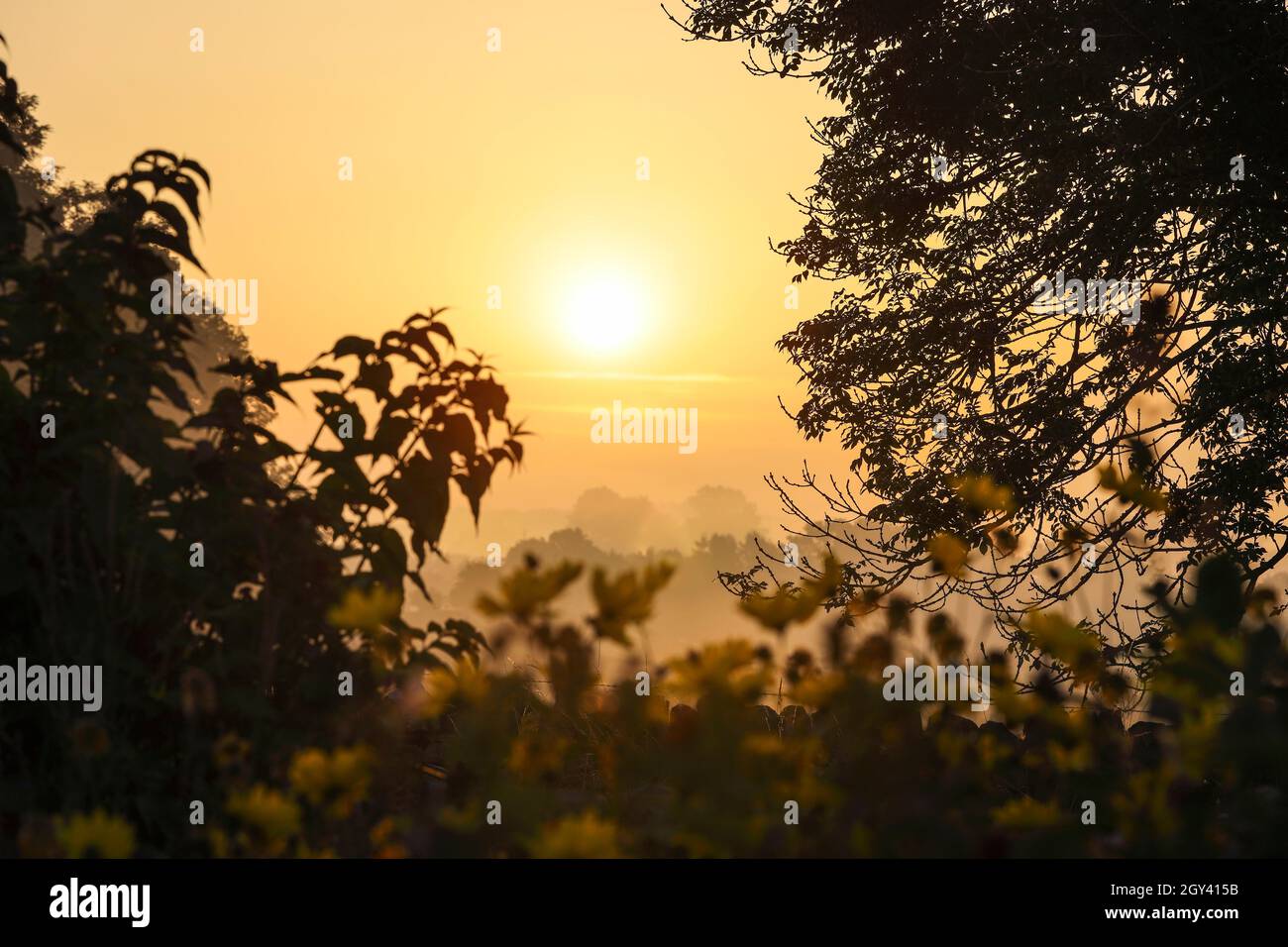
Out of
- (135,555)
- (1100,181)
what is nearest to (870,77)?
(1100,181)

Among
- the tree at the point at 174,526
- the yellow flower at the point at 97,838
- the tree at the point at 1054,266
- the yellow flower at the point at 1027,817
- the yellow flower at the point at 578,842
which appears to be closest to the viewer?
the yellow flower at the point at 578,842

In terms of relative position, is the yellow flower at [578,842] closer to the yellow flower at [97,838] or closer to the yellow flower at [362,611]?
the yellow flower at [362,611]

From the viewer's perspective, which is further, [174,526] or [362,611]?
[174,526]

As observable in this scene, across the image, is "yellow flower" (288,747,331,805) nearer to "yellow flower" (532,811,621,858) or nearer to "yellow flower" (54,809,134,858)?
"yellow flower" (54,809,134,858)

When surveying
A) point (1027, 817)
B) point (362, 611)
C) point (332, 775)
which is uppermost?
point (362, 611)

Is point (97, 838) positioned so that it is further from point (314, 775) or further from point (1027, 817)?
point (1027, 817)

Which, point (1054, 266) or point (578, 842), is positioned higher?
point (1054, 266)

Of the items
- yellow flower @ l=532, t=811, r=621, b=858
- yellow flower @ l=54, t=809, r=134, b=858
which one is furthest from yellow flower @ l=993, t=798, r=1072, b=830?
yellow flower @ l=54, t=809, r=134, b=858

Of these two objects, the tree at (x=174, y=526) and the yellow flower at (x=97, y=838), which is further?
the tree at (x=174, y=526)

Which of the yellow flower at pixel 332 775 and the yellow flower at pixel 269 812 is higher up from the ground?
the yellow flower at pixel 332 775

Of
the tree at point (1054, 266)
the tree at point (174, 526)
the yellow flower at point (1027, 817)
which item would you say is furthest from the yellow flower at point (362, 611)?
the tree at point (1054, 266)

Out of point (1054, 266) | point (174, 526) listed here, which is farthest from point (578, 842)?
point (1054, 266)

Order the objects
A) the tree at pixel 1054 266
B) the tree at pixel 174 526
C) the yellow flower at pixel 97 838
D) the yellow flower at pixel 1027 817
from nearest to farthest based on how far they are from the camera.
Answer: the yellow flower at pixel 97 838 → the yellow flower at pixel 1027 817 → the tree at pixel 174 526 → the tree at pixel 1054 266
